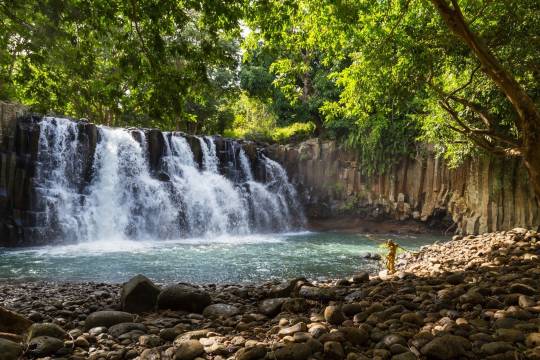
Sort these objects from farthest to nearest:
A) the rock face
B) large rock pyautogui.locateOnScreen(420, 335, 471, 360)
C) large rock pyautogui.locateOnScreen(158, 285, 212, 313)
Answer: the rock face
large rock pyautogui.locateOnScreen(158, 285, 212, 313)
large rock pyautogui.locateOnScreen(420, 335, 471, 360)

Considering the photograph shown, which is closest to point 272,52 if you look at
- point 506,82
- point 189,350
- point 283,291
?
point 506,82

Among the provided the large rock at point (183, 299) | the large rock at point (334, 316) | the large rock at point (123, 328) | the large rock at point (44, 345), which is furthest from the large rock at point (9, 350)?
the large rock at point (334, 316)

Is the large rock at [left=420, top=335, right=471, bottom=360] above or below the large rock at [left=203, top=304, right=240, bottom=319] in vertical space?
above

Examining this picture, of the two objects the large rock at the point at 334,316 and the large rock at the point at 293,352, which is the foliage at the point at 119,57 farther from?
the large rock at the point at 293,352

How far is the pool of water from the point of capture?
930 centimetres

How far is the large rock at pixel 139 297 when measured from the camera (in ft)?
17.1

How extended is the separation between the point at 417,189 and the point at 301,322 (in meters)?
17.3

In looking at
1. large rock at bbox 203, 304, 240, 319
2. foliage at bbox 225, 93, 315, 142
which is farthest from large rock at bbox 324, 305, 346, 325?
foliage at bbox 225, 93, 315, 142

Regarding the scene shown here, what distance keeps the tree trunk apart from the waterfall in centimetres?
1353

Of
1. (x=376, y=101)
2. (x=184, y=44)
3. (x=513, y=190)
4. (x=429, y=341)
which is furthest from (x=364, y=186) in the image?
(x=429, y=341)

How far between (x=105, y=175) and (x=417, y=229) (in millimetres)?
14240

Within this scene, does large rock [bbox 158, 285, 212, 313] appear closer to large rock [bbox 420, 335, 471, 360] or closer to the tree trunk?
large rock [bbox 420, 335, 471, 360]

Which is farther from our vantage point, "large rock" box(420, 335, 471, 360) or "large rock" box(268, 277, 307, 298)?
"large rock" box(268, 277, 307, 298)

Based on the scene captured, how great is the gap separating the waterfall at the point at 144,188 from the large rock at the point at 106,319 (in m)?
11.3
